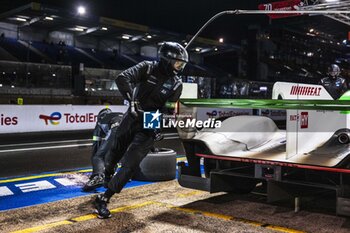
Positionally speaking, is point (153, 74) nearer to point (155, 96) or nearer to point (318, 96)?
point (155, 96)

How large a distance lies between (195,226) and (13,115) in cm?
1312

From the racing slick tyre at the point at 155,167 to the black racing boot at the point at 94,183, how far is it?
30.4 inches

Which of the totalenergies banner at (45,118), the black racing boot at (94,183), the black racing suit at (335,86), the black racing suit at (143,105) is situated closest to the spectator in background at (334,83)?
the black racing suit at (335,86)

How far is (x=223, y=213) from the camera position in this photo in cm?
504

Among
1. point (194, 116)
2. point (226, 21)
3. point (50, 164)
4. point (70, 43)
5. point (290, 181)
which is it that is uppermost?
point (226, 21)

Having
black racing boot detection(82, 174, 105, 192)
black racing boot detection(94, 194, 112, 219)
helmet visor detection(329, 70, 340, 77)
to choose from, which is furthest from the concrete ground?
helmet visor detection(329, 70, 340, 77)

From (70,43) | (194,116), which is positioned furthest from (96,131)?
(70,43)

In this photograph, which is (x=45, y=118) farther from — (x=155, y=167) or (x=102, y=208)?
(x=102, y=208)

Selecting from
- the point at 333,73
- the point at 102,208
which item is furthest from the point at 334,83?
the point at 102,208

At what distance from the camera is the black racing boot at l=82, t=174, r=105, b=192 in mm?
6133

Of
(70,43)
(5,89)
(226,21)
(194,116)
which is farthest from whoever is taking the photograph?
(226,21)

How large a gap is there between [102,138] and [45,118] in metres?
11.0

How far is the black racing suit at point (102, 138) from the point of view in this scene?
6.33 m

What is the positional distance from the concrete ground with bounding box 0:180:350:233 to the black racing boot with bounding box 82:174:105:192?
0.26 m
